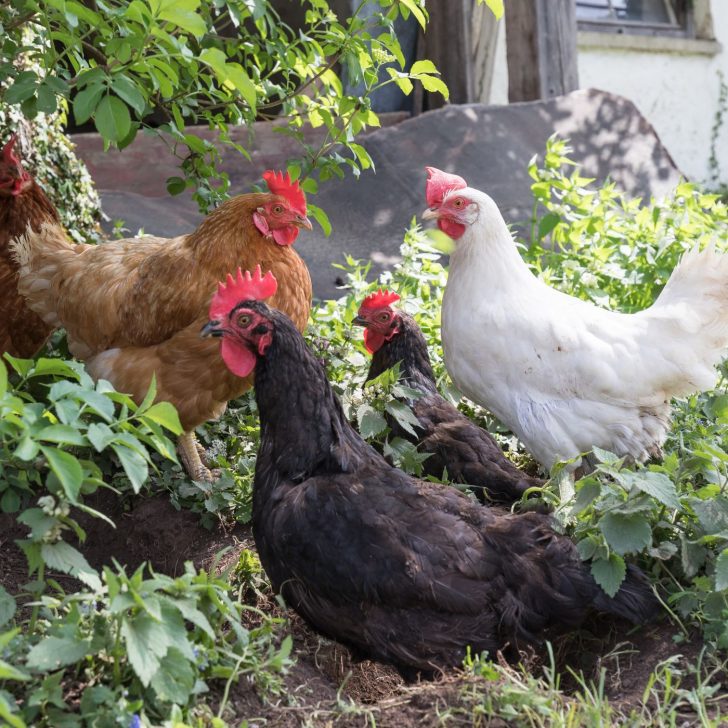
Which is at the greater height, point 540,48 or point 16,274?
point 540,48

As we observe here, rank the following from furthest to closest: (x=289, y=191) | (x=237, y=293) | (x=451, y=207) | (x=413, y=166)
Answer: (x=413, y=166) < (x=289, y=191) < (x=451, y=207) < (x=237, y=293)

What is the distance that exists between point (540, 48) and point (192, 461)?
517cm

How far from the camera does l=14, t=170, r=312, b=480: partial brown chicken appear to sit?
3949mm

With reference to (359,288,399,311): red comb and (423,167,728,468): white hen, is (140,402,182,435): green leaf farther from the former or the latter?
(359,288,399,311): red comb

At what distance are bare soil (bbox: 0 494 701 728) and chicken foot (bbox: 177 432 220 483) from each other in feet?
0.60

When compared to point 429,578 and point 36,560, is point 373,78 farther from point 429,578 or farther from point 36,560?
point 36,560

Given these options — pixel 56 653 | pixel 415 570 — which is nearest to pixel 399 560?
pixel 415 570

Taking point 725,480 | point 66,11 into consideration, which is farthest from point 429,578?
point 66,11

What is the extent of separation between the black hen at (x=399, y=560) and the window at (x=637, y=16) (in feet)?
28.8

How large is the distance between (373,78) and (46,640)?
2.95 meters

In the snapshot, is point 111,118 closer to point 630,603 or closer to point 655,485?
point 655,485

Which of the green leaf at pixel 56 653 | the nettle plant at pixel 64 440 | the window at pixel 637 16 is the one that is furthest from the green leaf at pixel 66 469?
the window at pixel 637 16

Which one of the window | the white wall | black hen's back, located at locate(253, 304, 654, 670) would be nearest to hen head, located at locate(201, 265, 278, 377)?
black hen's back, located at locate(253, 304, 654, 670)

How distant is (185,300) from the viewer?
396 cm
